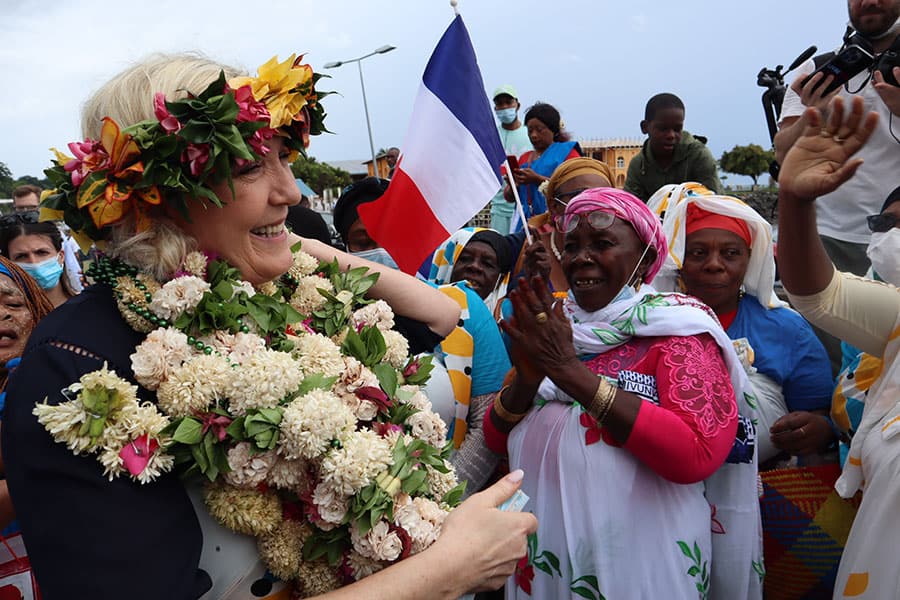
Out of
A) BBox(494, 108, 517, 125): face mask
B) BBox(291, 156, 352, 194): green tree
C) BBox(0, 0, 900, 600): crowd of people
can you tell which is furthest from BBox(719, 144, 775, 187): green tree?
BBox(0, 0, 900, 600): crowd of people

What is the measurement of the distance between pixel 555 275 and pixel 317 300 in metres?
2.21

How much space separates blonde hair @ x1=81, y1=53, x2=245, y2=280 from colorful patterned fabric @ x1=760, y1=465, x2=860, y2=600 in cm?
275

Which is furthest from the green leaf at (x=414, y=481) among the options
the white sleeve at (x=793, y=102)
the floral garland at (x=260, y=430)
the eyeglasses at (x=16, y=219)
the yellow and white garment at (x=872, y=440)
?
the eyeglasses at (x=16, y=219)

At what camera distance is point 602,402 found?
225cm

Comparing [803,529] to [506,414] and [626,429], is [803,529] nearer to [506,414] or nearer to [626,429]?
[626,429]

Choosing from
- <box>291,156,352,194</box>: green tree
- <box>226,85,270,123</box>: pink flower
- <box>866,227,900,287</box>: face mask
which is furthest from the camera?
<box>291,156,352,194</box>: green tree

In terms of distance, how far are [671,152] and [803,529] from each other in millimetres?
3859

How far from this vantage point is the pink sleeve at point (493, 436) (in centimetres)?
276

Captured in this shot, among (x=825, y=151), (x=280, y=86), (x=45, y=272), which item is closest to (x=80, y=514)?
(x=280, y=86)

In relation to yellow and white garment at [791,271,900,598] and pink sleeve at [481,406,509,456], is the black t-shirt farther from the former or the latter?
yellow and white garment at [791,271,900,598]

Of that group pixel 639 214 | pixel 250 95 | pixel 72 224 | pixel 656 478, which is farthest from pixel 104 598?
pixel 639 214

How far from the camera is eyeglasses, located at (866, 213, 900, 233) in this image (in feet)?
8.48

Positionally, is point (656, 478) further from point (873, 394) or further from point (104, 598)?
→ point (104, 598)

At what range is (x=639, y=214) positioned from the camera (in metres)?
2.56
